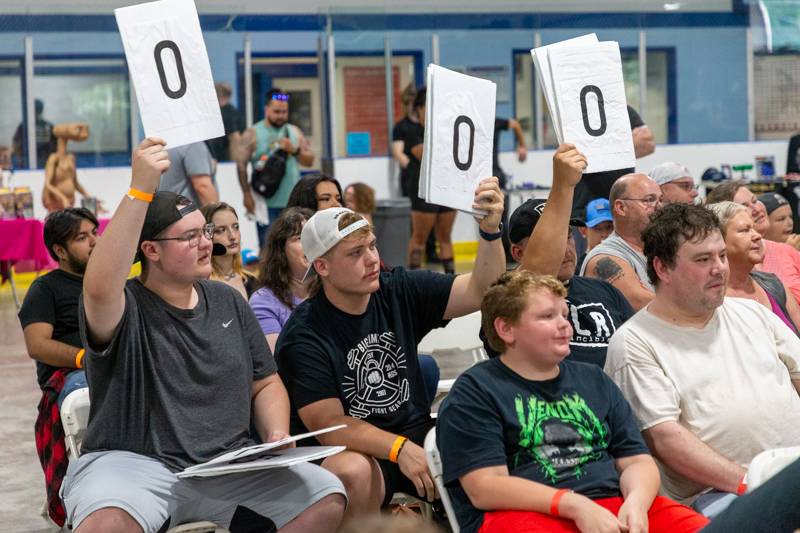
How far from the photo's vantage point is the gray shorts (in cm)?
330

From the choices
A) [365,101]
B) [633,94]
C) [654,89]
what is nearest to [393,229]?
[365,101]

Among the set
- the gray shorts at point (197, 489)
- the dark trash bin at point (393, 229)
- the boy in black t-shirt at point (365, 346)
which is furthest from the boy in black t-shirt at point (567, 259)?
the dark trash bin at point (393, 229)

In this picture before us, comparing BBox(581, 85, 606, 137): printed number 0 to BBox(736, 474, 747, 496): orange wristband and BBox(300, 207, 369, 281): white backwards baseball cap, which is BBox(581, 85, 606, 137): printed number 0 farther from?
BBox(736, 474, 747, 496): orange wristband

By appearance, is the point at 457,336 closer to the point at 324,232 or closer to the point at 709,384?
the point at 324,232

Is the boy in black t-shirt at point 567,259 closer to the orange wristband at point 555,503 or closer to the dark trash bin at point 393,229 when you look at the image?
the orange wristband at point 555,503

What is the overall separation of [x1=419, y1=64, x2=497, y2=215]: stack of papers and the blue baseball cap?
6.19 feet

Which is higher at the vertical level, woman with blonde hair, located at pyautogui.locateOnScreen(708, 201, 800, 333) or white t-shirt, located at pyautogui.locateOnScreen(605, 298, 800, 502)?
woman with blonde hair, located at pyautogui.locateOnScreen(708, 201, 800, 333)

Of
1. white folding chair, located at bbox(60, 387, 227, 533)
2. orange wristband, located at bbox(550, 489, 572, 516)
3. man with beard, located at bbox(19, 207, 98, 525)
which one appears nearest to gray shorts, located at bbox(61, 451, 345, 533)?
white folding chair, located at bbox(60, 387, 227, 533)

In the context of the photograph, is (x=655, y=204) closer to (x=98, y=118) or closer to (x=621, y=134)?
(x=621, y=134)

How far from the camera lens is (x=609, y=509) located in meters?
3.08

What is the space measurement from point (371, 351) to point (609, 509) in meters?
1.01

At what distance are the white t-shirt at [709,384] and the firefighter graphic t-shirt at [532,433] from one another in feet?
0.74

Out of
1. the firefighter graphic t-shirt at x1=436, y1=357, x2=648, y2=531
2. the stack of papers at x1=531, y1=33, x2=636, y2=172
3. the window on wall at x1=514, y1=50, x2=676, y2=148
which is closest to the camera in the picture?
the firefighter graphic t-shirt at x1=436, y1=357, x2=648, y2=531

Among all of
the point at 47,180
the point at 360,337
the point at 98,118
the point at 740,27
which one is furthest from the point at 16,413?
the point at 740,27
